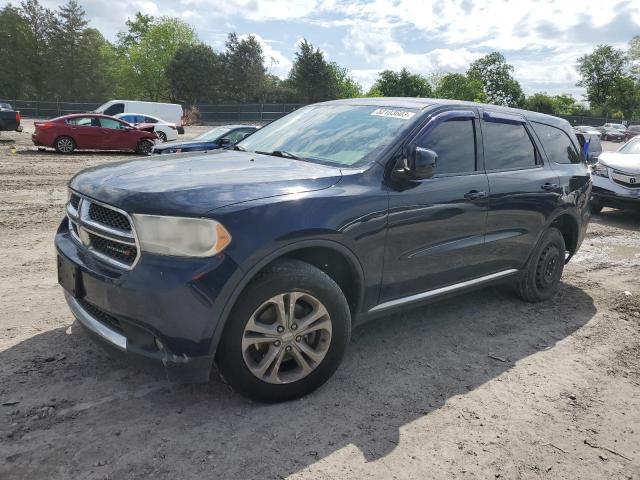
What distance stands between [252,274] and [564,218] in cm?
364

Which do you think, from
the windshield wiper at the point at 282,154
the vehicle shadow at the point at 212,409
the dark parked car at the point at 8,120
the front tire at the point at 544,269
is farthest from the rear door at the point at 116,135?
the front tire at the point at 544,269

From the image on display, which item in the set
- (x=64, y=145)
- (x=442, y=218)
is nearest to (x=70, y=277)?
(x=442, y=218)

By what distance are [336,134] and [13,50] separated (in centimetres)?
6843

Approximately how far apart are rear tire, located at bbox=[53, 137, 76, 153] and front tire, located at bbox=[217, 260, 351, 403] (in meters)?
15.6

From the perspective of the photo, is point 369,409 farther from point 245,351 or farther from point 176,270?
point 176,270

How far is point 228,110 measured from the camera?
4656 centimetres

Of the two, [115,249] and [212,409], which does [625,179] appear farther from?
[115,249]

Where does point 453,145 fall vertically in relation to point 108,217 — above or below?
above

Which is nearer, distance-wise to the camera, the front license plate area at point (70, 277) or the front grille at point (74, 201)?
the front license plate area at point (70, 277)

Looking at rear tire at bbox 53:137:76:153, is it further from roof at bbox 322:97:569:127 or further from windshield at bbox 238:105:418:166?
roof at bbox 322:97:569:127

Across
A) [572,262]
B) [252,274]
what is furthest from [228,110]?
[252,274]

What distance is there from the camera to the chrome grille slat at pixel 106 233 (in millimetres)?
2662

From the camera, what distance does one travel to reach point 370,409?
304cm

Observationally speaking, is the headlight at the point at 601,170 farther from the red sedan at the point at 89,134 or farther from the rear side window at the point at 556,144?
the red sedan at the point at 89,134
